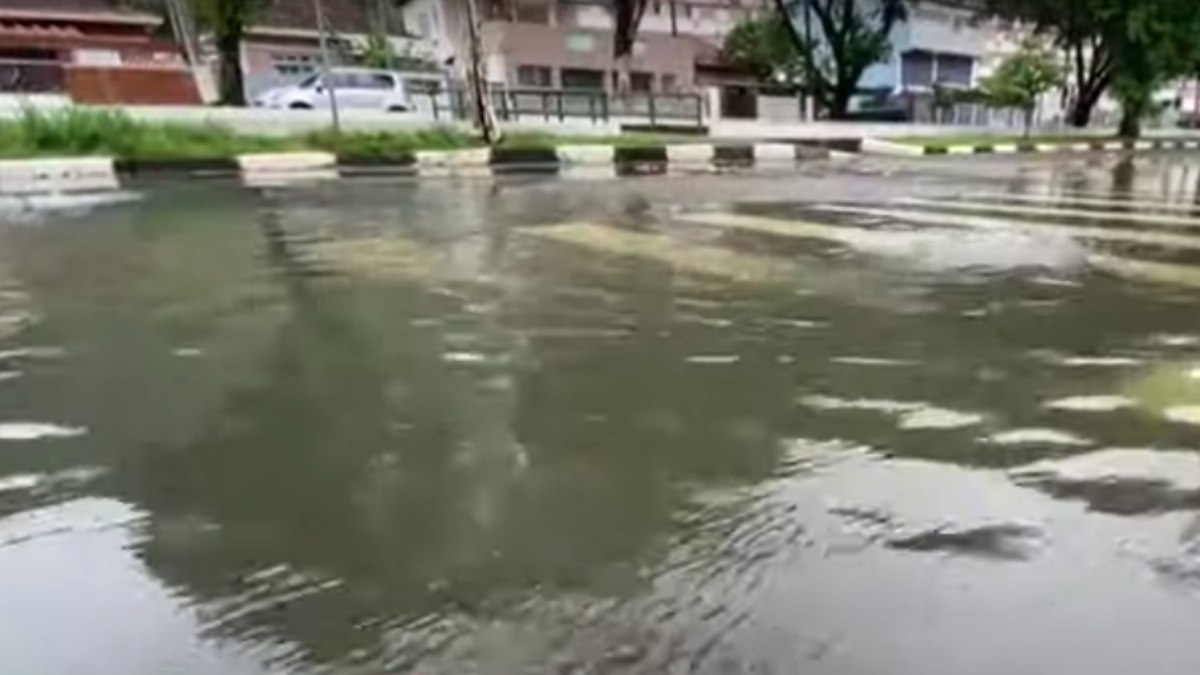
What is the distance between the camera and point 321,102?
32688 millimetres

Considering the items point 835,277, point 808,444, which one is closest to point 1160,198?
point 835,277

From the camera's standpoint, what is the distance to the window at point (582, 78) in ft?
154

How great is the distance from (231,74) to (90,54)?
7331 mm

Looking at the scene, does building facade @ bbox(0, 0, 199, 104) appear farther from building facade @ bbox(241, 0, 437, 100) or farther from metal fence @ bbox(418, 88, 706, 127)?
metal fence @ bbox(418, 88, 706, 127)

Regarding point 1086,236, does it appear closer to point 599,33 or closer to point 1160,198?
point 1160,198

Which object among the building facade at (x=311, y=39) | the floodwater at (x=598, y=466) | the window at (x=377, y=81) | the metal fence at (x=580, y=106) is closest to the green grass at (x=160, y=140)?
the metal fence at (x=580, y=106)

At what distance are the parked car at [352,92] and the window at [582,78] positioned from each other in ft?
42.8

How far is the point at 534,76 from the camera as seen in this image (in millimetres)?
46062

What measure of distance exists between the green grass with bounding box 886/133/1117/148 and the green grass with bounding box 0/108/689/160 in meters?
10.5

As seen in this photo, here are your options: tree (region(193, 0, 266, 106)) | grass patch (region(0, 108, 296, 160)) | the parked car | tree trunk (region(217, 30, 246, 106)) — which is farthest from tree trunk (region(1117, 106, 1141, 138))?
grass patch (region(0, 108, 296, 160))

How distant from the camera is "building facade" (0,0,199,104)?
2627 cm

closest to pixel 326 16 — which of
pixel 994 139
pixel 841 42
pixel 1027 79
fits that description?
pixel 841 42

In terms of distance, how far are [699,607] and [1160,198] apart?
43.4 feet

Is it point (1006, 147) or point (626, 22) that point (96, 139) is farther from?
point (626, 22)
